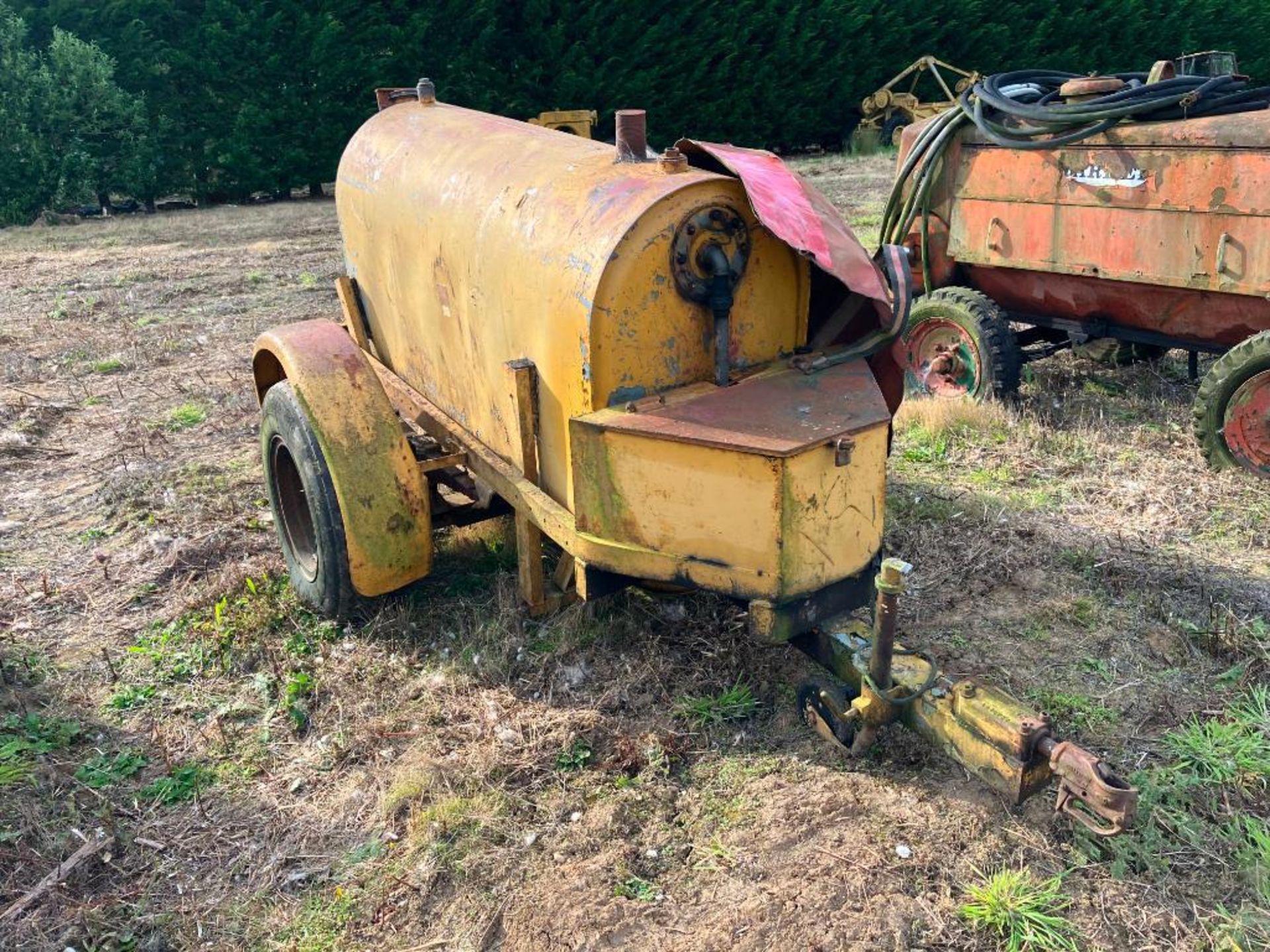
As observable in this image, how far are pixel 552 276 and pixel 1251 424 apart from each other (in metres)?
3.74

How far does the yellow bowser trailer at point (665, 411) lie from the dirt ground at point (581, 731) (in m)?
0.28

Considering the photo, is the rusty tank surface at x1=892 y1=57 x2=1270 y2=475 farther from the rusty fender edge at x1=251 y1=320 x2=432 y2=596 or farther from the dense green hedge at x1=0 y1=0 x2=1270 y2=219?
the dense green hedge at x1=0 y1=0 x2=1270 y2=219

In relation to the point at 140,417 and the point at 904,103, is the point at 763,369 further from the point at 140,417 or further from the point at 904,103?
the point at 904,103

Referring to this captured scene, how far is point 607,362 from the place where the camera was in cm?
278

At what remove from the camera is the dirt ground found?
Answer: 2568mm

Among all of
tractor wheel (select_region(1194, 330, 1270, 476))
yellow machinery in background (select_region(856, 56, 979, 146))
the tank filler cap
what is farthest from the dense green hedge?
the tank filler cap

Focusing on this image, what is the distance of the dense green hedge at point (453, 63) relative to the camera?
15.9 m

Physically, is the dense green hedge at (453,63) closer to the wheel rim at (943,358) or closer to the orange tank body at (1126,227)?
the wheel rim at (943,358)

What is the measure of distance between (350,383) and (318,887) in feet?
5.56

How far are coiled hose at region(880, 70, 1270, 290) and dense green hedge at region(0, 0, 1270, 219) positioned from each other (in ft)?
41.5

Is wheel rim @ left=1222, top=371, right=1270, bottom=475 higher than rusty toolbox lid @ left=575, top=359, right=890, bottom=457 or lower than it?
lower

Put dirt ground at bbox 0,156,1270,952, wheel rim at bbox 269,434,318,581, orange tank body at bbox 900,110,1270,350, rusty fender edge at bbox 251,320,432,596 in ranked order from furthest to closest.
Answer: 1. orange tank body at bbox 900,110,1270,350
2. wheel rim at bbox 269,434,318,581
3. rusty fender edge at bbox 251,320,432,596
4. dirt ground at bbox 0,156,1270,952

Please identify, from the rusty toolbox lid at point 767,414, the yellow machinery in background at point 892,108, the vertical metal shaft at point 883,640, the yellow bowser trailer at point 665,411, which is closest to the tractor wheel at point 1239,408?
the yellow bowser trailer at point 665,411

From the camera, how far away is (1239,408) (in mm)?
4793
